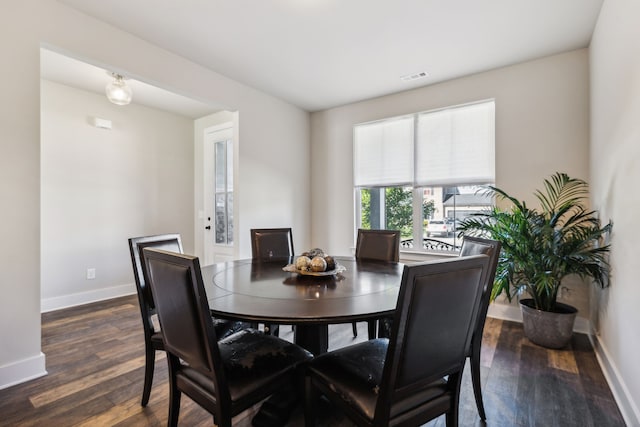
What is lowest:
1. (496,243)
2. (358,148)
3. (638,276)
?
(638,276)

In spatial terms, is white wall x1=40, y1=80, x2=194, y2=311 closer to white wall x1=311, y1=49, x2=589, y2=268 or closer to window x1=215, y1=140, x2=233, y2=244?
window x1=215, y1=140, x2=233, y2=244

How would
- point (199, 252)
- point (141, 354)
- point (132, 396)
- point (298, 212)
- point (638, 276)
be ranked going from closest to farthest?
point (638, 276) → point (132, 396) → point (141, 354) → point (298, 212) → point (199, 252)

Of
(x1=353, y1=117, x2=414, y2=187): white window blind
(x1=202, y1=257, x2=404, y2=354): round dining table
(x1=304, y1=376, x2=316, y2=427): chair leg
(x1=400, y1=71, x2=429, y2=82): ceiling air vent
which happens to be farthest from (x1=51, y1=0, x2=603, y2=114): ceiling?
(x1=304, y1=376, x2=316, y2=427): chair leg

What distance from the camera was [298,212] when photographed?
178 inches

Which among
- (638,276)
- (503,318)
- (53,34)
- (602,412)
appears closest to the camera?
(638,276)

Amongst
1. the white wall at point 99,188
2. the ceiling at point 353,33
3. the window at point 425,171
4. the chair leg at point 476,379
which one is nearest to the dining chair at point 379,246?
the chair leg at point 476,379

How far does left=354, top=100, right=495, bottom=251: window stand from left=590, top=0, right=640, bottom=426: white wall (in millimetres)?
1053

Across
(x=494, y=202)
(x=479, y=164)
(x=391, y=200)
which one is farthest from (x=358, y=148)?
(x=494, y=202)

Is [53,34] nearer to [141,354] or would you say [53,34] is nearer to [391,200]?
[141,354]

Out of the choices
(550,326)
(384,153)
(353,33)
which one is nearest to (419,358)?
(550,326)

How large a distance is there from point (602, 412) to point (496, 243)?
44.7 inches

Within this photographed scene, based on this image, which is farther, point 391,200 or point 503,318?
point 391,200

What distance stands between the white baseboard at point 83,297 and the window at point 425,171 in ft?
10.9

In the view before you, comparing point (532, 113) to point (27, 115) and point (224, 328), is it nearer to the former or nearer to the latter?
point (224, 328)
